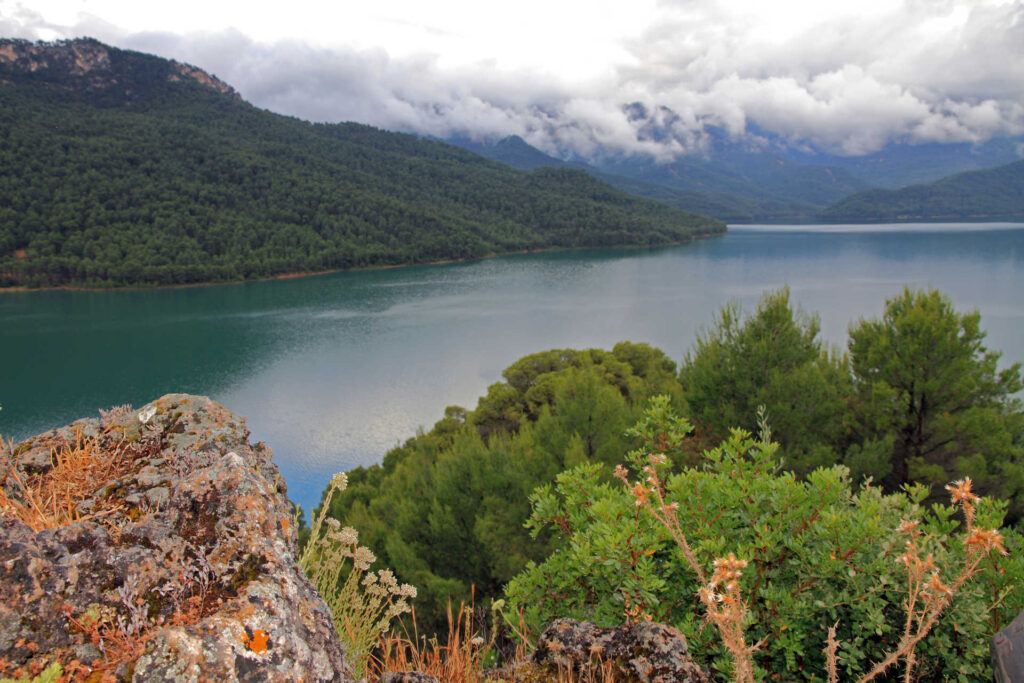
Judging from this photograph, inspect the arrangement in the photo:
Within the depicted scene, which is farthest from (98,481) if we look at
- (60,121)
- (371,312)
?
(60,121)

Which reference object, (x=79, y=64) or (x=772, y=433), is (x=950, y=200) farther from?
(x=79, y=64)

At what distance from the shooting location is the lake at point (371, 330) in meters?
27.6

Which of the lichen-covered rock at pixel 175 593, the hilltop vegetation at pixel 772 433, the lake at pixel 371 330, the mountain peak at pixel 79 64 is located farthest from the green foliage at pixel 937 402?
the mountain peak at pixel 79 64

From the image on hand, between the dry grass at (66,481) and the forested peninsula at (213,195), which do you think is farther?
the forested peninsula at (213,195)

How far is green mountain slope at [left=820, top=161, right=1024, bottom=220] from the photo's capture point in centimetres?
15738

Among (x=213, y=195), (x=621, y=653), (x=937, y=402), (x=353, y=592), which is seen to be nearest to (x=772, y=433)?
(x=937, y=402)

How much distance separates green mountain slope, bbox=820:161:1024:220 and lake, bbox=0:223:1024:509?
334ft

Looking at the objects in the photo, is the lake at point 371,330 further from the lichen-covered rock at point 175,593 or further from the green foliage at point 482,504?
the lichen-covered rock at point 175,593

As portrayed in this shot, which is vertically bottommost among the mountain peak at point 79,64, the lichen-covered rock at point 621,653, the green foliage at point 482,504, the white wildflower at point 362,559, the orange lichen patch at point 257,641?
the green foliage at point 482,504

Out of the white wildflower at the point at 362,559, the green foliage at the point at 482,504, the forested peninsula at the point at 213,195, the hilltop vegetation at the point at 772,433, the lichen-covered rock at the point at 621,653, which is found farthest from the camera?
the forested peninsula at the point at 213,195

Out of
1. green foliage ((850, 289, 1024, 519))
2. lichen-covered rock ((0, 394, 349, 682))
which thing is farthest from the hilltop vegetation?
lichen-covered rock ((0, 394, 349, 682))

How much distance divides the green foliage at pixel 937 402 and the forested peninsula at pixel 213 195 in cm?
6938

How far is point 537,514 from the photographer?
3760 mm

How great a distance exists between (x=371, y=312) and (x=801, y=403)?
43.5m
